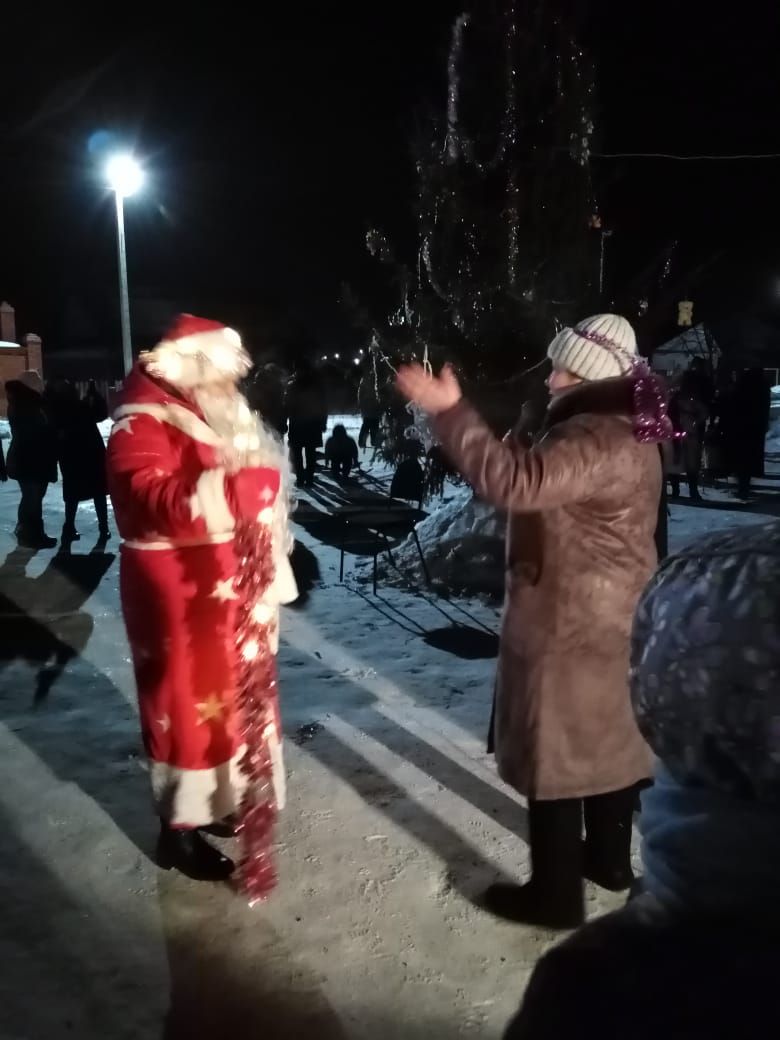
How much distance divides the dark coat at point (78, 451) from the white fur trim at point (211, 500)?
639cm

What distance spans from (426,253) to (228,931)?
717cm

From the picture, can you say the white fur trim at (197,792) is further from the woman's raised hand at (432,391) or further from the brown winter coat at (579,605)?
the woman's raised hand at (432,391)

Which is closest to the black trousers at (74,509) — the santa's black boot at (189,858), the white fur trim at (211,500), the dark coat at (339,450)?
the dark coat at (339,450)

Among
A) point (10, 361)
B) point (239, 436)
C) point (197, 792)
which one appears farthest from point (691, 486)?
point (10, 361)

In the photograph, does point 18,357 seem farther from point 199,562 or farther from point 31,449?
point 199,562

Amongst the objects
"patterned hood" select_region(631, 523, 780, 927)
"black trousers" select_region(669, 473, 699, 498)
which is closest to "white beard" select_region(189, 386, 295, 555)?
"patterned hood" select_region(631, 523, 780, 927)

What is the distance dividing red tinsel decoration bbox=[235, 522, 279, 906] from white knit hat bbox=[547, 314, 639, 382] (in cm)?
116

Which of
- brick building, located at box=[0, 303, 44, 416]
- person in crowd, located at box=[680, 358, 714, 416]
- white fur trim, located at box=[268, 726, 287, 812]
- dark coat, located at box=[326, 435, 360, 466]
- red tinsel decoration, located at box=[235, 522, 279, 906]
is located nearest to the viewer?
red tinsel decoration, located at box=[235, 522, 279, 906]

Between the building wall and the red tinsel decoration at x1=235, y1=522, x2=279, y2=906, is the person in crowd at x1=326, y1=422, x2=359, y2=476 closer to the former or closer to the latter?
the red tinsel decoration at x1=235, y1=522, x2=279, y2=906

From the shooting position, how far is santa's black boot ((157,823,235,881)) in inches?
119

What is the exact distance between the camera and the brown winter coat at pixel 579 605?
7.86ft

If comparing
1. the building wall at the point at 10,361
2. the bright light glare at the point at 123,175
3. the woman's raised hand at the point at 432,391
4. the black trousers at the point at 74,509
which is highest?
the bright light glare at the point at 123,175

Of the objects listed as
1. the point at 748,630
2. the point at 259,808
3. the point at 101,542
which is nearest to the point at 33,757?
the point at 259,808

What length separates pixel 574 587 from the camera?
2500 millimetres
